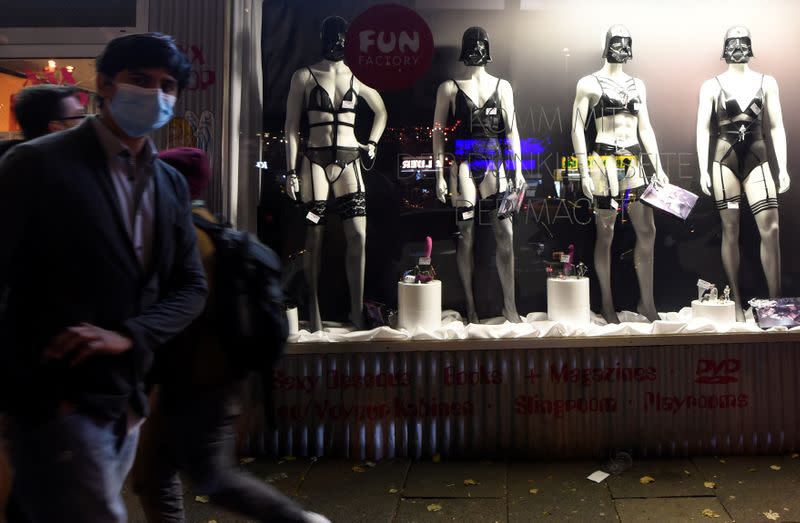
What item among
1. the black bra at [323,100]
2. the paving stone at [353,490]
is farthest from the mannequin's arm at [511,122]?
the paving stone at [353,490]

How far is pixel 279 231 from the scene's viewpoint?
4.38 metres

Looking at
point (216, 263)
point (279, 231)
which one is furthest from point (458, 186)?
point (216, 263)

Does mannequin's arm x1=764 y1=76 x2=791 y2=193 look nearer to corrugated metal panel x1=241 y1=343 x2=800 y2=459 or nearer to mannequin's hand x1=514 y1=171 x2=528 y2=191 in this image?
corrugated metal panel x1=241 y1=343 x2=800 y2=459

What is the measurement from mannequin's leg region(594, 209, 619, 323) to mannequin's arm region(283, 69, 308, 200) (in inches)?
72.7

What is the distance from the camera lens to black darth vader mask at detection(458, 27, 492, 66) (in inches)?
172

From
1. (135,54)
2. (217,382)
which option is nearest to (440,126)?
(217,382)

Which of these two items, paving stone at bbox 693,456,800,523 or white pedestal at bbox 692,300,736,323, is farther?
white pedestal at bbox 692,300,736,323

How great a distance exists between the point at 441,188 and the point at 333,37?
1086mm

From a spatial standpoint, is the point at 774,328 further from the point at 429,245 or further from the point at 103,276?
the point at 103,276

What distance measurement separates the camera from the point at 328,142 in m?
4.37

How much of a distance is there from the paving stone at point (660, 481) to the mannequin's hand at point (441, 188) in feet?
5.97

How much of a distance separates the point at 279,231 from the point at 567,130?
6.06ft

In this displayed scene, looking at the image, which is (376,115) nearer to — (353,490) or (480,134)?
(480,134)

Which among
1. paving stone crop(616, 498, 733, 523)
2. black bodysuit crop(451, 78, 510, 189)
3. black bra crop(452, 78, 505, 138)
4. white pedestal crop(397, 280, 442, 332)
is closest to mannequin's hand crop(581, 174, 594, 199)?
black bodysuit crop(451, 78, 510, 189)
